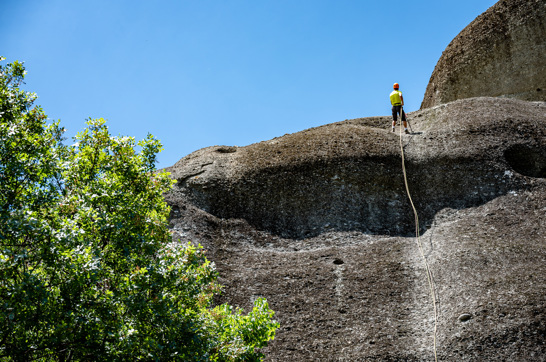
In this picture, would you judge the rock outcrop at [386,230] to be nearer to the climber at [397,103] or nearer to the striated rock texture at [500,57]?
the climber at [397,103]

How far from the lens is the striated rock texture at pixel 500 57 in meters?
32.9

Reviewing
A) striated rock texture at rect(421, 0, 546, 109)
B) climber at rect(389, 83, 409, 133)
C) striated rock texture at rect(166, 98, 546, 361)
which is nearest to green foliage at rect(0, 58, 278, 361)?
striated rock texture at rect(166, 98, 546, 361)

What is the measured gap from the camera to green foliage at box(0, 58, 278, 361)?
992 cm

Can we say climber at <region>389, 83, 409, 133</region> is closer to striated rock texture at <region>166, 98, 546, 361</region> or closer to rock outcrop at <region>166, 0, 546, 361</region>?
rock outcrop at <region>166, 0, 546, 361</region>

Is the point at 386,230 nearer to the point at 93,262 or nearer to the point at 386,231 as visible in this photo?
the point at 386,231

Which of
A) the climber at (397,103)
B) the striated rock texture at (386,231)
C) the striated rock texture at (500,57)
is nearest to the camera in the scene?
the striated rock texture at (386,231)

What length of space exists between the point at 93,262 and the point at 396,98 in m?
19.7

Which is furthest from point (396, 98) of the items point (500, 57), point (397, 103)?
point (500, 57)

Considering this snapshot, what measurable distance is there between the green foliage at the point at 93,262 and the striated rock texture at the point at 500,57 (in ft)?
88.8

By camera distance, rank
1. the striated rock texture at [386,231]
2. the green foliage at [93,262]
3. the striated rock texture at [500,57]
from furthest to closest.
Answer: the striated rock texture at [500,57] < the striated rock texture at [386,231] < the green foliage at [93,262]

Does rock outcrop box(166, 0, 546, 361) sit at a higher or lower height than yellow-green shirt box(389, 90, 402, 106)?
lower

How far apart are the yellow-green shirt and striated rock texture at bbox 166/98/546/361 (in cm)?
151

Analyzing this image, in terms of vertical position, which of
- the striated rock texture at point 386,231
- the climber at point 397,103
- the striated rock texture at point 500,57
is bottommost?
the striated rock texture at point 386,231

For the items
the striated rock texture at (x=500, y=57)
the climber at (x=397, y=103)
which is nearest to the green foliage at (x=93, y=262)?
the climber at (x=397, y=103)
